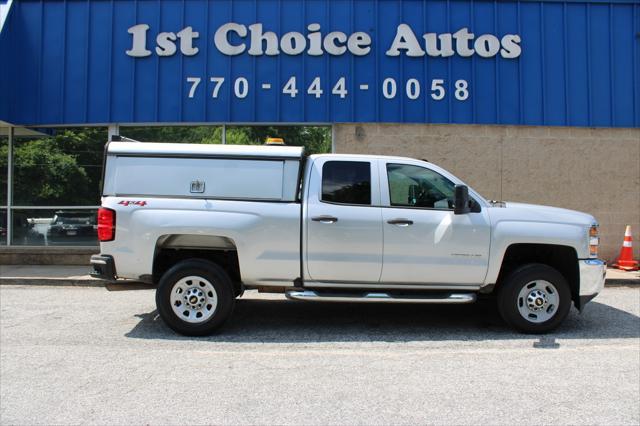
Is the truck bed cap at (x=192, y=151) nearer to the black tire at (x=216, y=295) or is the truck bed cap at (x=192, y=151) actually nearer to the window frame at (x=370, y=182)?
the window frame at (x=370, y=182)

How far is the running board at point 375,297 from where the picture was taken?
5.71 meters

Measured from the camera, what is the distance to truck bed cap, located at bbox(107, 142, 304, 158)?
5.80m

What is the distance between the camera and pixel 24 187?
11.3 metres

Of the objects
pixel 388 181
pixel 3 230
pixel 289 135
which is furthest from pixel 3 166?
pixel 388 181

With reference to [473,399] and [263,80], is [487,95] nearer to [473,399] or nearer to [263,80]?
[263,80]

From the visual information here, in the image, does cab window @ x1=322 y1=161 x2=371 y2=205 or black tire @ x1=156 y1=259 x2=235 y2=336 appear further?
cab window @ x1=322 y1=161 x2=371 y2=205

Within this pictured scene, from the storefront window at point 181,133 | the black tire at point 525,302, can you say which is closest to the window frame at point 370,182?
the black tire at point 525,302

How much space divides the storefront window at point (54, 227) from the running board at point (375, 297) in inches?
274

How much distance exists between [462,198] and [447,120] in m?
5.57

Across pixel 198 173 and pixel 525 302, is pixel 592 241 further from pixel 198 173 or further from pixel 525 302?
pixel 198 173

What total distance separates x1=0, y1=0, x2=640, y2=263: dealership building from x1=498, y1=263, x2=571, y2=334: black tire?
5258 mm

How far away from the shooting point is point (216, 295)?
18.8 feet

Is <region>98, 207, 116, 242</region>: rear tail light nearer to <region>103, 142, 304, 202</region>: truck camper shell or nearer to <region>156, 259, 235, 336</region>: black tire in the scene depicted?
<region>103, 142, 304, 202</region>: truck camper shell

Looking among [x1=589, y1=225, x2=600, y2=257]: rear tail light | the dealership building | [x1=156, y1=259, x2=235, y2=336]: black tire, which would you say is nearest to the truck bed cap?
[x1=156, y1=259, x2=235, y2=336]: black tire
